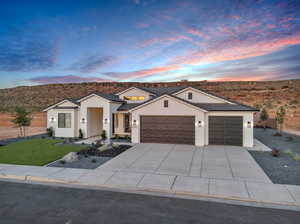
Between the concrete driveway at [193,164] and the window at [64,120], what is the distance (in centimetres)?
896

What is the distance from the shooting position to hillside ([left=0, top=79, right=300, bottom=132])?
155 ft

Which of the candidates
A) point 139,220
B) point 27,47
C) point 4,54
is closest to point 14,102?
point 4,54

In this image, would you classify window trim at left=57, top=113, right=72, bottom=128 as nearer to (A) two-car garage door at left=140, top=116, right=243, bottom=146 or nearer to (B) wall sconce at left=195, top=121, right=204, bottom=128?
(A) two-car garage door at left=140, top=116, right=243, bottom=146

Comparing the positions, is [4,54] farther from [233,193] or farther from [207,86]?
[207,86]

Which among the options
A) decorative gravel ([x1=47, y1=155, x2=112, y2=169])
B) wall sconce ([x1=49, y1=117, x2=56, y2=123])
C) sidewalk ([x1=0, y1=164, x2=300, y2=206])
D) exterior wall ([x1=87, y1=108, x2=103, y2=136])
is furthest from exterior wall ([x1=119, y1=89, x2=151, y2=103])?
sidewalk ([x1=0, y1=164, x2=300, y2=206])

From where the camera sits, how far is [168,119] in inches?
591

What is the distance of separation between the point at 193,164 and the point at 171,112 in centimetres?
624

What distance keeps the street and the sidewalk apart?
0.48 m

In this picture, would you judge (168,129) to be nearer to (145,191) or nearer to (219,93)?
(145,191)

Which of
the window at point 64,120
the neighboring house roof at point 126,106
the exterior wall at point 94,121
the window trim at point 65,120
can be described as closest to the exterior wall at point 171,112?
the neighboring house roof at point 126,106

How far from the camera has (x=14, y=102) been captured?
64125mm

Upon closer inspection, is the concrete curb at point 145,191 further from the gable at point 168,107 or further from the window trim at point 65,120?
the window trim at point 65,120

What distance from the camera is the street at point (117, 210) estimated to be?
4.54m

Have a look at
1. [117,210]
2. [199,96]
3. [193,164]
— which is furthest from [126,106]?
[117,210]
